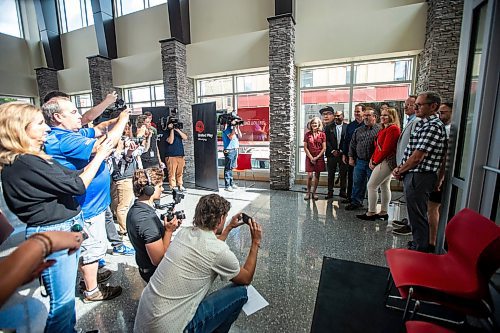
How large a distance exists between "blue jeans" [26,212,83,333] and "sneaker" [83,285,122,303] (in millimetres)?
602

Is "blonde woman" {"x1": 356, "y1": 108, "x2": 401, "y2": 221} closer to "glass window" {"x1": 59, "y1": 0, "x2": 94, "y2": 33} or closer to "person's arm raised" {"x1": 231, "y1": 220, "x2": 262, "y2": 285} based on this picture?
"person's arm raised" {"x1": 231, "y1": 220, "x2": 262, "y2": 285}

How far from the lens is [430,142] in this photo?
6.91 feet

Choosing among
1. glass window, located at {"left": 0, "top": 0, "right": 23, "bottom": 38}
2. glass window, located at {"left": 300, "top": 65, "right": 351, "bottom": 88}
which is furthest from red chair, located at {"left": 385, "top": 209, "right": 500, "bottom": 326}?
glass window, located at {"left": 0, "top": 0, "right": 23, "bottom": 38}

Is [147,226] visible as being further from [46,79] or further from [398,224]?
[46,79]

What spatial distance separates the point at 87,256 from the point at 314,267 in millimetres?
1872

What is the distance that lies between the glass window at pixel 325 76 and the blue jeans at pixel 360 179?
7.37 feet

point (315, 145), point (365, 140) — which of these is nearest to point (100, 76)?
point (315, 145)

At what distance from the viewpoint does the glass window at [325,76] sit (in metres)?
4.93

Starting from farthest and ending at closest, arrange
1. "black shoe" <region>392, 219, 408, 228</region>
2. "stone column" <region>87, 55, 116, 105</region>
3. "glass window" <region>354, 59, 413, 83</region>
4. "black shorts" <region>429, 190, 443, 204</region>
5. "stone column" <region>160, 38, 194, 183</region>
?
"stone column" <region>87, 55, 116, 105</region> → "stone column" <region>160, 38, 194, 183</region> → "glass window" <region>354, 59, 413, 83</region> → "black shoe" <region>392, 219, 408, 228</region> → "black shorts" <region>429, 190, 443, 204</region>

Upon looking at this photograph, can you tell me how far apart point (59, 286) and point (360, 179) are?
3.56 metres

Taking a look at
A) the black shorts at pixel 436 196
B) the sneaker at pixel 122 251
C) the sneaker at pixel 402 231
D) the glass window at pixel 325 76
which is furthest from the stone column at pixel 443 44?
the sneaker at pixel 122 251

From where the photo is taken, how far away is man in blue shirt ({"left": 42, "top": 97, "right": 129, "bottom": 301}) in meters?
1.47

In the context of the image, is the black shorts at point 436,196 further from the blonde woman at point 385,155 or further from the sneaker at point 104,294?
the sneaker at point 104,294

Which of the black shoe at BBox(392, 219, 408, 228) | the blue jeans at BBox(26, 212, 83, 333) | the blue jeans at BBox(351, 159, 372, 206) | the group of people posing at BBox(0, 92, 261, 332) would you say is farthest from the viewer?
the blue jeans at BBox(351, 159, 372, 206)
